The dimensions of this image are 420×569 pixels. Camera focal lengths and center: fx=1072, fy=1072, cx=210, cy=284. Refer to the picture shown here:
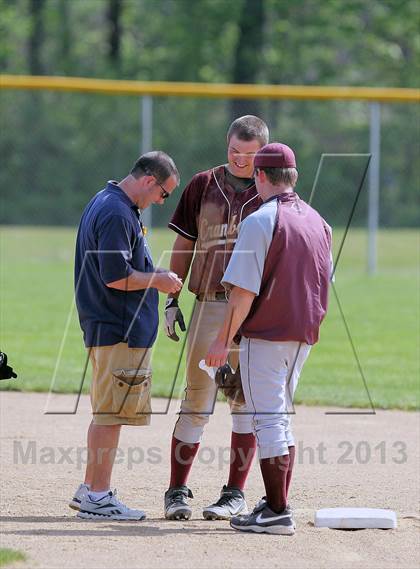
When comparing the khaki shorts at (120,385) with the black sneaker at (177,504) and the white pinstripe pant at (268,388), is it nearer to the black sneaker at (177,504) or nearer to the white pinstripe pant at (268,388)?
the black sneaker at (177,504)

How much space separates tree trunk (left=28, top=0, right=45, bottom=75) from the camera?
38.3 meters

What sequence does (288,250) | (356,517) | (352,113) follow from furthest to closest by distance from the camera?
(352,113) → (356,517) → (288,250)

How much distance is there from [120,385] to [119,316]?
14.2 inches

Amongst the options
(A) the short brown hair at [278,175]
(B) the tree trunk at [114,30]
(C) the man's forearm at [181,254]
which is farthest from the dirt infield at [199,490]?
(B) the tree trunk at [114,30]

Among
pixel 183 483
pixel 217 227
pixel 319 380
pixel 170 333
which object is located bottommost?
pixel 319 380

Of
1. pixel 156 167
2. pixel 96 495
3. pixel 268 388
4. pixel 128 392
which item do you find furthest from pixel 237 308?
pixel 96 495

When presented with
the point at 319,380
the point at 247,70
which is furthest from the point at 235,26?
the point at 319,380

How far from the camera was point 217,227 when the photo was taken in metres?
5.95

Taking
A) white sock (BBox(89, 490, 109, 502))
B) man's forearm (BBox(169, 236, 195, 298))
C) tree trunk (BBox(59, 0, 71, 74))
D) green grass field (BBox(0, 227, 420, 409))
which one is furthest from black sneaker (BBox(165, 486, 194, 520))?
tree trunk (BBox(59, 0, 71, 74))

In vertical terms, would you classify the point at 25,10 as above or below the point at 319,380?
above

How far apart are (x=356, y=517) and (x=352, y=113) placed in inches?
932

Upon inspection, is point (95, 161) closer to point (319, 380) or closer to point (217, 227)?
point (319, 380)

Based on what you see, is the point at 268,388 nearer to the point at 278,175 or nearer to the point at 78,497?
the point at 278,175

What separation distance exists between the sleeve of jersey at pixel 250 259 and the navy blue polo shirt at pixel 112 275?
1.87 ft
